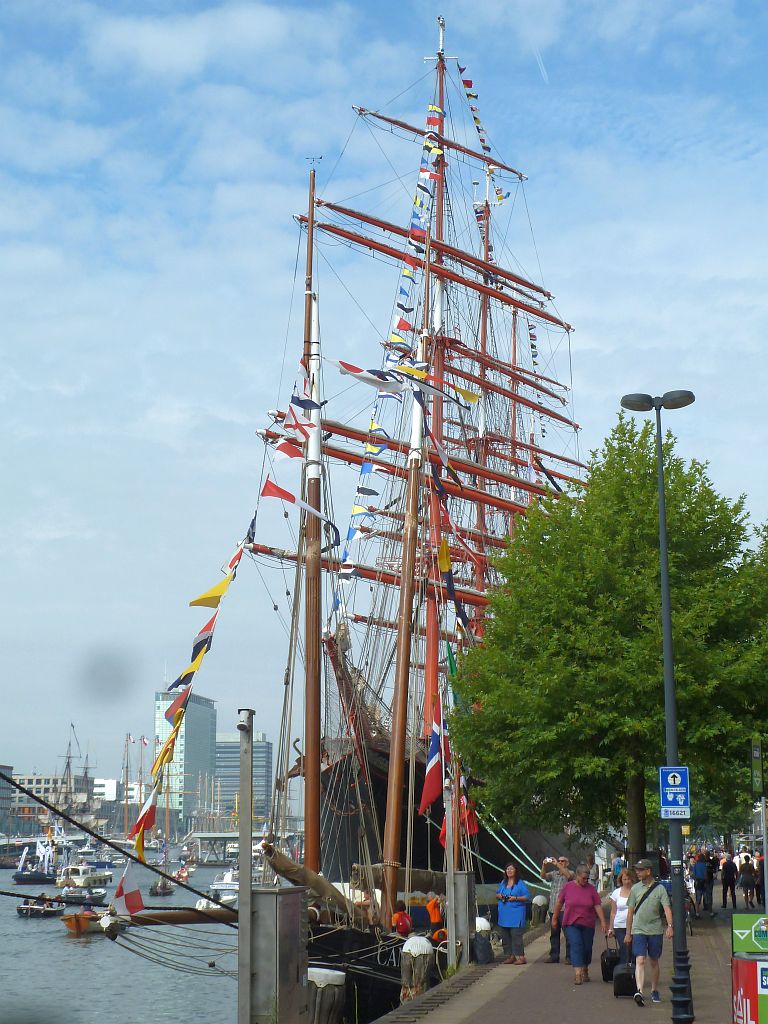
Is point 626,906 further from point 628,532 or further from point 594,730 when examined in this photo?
point 628,532

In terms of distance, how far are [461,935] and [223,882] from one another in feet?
294

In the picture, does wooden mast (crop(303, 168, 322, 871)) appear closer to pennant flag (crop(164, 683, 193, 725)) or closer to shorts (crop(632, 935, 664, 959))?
pennant flag (crop(164, 683, 193, 725))

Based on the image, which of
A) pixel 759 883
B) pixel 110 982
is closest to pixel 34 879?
pixel 110 982

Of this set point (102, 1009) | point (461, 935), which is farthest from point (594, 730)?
point (102, 1009)

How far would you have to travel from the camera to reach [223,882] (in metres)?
105

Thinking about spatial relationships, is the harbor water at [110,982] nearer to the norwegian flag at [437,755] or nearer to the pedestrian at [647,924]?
the norwegian flag at [437,755]

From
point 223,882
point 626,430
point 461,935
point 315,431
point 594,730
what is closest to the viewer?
point 461,935

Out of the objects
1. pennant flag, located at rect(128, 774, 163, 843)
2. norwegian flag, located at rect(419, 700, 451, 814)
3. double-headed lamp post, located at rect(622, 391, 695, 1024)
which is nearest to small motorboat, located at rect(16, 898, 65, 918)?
norwegian flag, located at rect(419, 700, 451, 814)

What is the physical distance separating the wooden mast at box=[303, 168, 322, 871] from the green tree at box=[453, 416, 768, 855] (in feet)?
13.3

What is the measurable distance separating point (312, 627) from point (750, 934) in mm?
14768

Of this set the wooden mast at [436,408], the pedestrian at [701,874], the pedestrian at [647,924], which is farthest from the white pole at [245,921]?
the wooden mast at [436,408]

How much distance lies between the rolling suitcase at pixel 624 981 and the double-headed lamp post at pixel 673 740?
0.83 meters

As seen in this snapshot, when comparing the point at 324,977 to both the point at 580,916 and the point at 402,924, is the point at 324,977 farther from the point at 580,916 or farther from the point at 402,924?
the point at 402,924

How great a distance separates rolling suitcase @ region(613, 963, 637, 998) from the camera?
1506 cm
